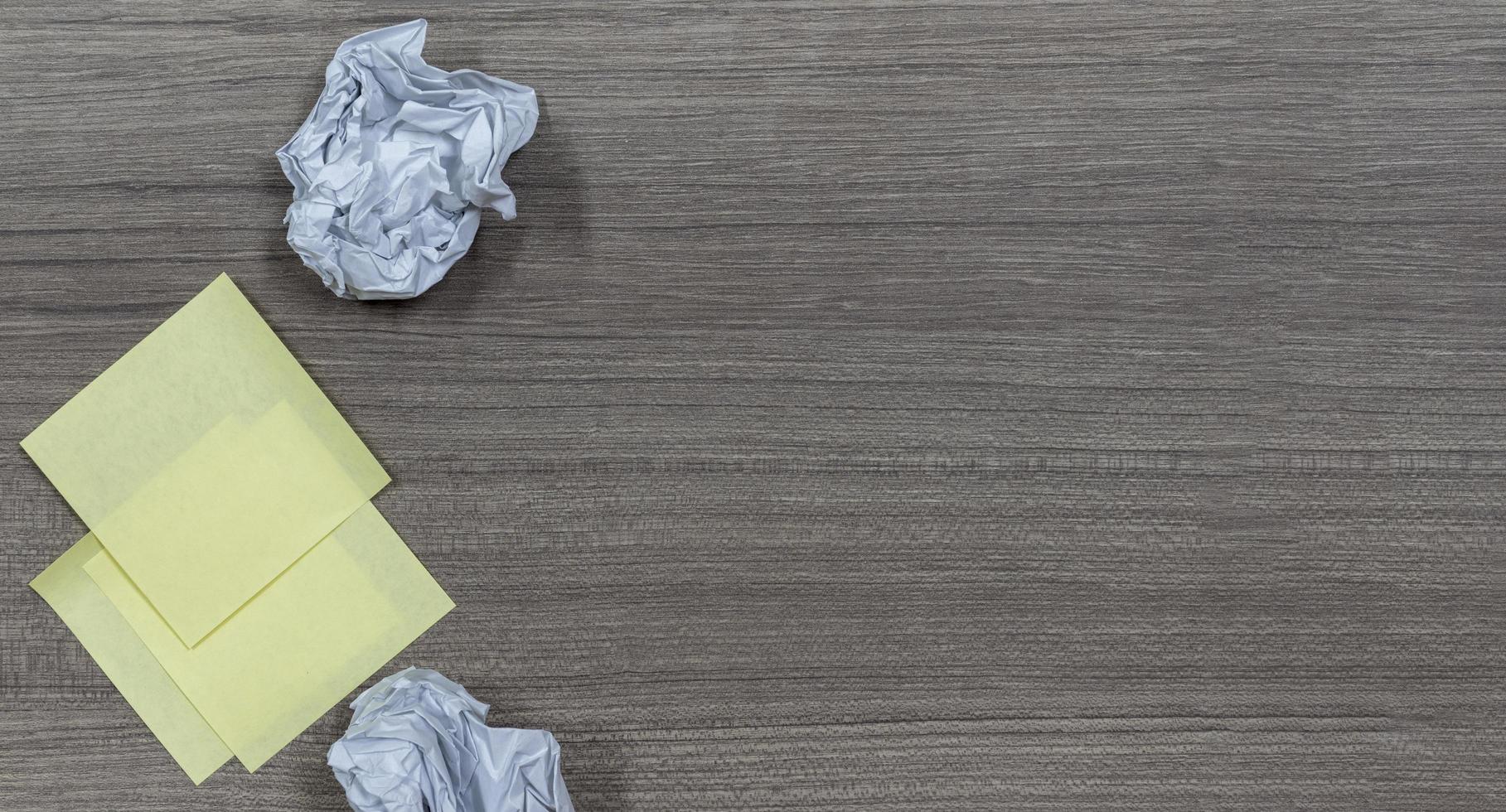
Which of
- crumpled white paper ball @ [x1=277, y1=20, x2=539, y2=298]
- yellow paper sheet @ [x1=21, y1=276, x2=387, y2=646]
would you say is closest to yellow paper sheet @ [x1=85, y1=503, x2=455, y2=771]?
yellow paper sheet @ [x1=21, y1=276, x2=387, y2=646]

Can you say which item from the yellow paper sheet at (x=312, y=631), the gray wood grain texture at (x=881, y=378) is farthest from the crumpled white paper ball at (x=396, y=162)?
the yellow paper sheet at (x=312, y=631)

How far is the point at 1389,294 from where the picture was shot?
0.60 metres

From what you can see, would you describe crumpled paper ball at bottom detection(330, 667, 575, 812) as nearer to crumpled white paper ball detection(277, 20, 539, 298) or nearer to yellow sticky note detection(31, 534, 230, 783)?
yellow sticky note detection(31, 534, 230, 783)

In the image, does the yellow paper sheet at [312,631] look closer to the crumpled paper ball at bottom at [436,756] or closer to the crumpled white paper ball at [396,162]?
the crumpled paper ball at bottom at [436,756]

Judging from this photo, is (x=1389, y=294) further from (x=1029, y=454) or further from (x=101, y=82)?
(x=101, y=82)

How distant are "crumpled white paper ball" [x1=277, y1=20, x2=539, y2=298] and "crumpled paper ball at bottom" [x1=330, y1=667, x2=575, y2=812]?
0.20 metres

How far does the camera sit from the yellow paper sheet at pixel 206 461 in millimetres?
587

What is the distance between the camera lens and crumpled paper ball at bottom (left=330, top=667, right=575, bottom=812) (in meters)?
0.57

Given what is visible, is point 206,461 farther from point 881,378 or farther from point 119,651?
point 881,378

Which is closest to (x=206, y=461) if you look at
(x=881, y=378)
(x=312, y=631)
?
(x=312, y=631)

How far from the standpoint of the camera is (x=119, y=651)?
59 cm

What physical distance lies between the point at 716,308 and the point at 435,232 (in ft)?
0.48

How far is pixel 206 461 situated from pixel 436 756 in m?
0.19

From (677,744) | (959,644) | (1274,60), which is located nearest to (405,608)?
(677,744)
